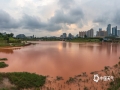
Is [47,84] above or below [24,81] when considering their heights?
below

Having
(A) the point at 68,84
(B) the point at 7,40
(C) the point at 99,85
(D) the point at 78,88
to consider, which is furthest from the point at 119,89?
(B) the point at 7,40

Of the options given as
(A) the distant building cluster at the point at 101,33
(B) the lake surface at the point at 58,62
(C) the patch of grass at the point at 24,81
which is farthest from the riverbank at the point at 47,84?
(A) the distant building cluster at the point at 101,33

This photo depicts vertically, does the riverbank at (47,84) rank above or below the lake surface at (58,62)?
above

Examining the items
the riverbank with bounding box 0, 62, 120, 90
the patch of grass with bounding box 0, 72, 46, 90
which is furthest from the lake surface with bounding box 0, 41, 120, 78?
the patch of grass with bounding box 0, 72, 46, 90

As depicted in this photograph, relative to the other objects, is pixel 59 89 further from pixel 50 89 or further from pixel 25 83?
pixel 25 83

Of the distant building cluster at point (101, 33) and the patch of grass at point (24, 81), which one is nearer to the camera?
the patch of grass at point (24, 81)

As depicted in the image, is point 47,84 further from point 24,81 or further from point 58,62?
point 58,62

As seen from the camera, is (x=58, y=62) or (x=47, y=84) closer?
(x=47, y=84)

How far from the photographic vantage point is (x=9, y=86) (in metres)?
7.43

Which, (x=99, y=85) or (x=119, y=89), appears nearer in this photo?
(x=119, y=89)

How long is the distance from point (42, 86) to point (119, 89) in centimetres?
439

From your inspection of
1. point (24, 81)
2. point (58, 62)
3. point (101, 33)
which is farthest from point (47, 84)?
point (101, 33)

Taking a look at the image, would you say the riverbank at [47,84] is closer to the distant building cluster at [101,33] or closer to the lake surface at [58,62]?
the lake surface at [58,62]

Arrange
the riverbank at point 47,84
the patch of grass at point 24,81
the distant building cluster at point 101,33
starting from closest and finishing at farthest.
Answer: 1. the riverbank at point 47,84
2. the patch of grass at point 24,81
3. the distant building cluster at point 101,33
